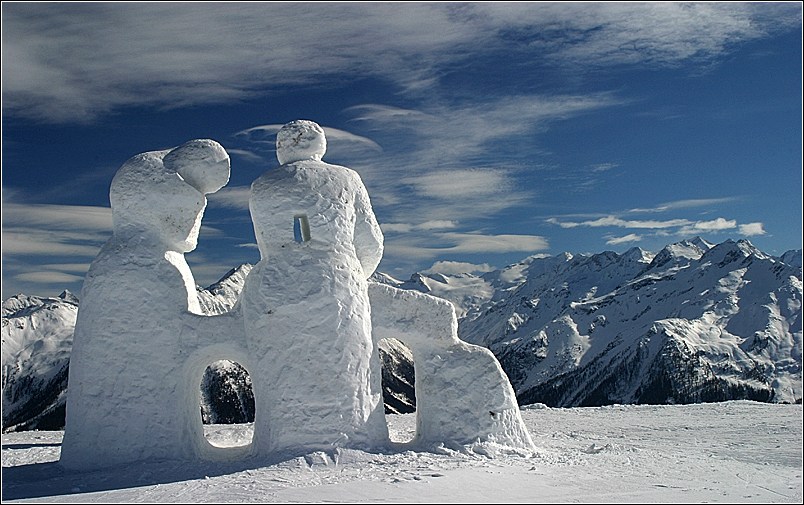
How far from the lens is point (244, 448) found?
57.0 feet

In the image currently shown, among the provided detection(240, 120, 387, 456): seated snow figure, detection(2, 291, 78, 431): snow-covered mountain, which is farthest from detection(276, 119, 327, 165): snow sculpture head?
detection(2, 291, 78, 431): snow-covered mountain

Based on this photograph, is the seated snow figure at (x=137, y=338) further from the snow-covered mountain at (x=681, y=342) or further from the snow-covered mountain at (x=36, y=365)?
the snow-covered mountain at (x=681, y=342)

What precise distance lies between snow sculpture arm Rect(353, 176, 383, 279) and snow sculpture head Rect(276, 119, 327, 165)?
1292 millimetres

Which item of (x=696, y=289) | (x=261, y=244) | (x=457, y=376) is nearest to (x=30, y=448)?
(x=261, y=244)

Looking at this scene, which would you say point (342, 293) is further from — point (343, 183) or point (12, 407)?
point (12, 407)

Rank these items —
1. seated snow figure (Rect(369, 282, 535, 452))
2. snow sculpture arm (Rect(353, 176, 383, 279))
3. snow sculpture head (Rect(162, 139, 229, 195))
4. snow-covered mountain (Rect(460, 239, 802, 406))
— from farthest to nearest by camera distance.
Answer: snow-covered mountain (Rect(460, 239, 802, 406)) < snow sculpture head (Rect(162, 139, 229, 195)) < snow sculpture arm (Rect(353, 176, 383, 279)) < seated snow figure (Rect(369, 282, 535, 452))

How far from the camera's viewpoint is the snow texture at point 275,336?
50.4ft

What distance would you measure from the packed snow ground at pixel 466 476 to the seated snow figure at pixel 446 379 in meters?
0.60

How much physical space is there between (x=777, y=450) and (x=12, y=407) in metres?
91.0

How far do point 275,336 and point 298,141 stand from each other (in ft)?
14.3

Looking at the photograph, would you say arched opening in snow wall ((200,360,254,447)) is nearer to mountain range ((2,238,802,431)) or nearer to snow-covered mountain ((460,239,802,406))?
mountain range ((2,238,802,431))

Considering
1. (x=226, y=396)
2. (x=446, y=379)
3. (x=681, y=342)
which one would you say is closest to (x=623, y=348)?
(x=681, y=342)

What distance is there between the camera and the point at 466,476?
13.9 meters

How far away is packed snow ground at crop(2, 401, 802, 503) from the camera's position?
41.8 ft
